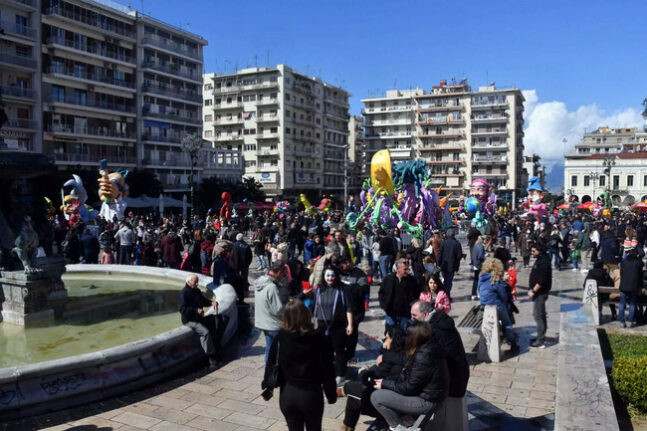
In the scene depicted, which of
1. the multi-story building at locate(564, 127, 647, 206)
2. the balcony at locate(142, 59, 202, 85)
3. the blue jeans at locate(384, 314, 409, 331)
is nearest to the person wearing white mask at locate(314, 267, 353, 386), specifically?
the blue jeans at locate(384, 314, 409, 331)

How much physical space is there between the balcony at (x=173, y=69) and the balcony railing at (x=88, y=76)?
2.74 metres

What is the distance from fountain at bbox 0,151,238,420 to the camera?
6066 millimetres

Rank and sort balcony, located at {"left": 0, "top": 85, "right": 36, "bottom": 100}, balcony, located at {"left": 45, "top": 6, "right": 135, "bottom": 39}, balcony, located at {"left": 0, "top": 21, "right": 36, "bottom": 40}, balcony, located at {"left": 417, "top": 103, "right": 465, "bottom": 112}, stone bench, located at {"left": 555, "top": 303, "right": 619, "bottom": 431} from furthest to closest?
balcony, located at {"left": 417, "top": 103, "right": 465, "bottom": 112}
balcony, located at {"left": 45, "top": 6, "right": 135, "bottom": 39}
balcony, located at {"left": 0, "top": 85, "right": 36, "bottom": 100}
balcony, located at {"left": 0, "top": 21, "right": 36, "bottom": 40}
stone bench, located at {"left": 555, "top": 303, "right": 619, "bottom": 431}

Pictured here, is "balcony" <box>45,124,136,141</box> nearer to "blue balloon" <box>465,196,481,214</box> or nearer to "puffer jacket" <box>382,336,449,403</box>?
"blue balloon" <box>465,196,481,214</box>

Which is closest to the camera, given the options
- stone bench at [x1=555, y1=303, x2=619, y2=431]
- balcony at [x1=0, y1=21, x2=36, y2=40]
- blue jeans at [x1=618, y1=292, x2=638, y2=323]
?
stone bench at [x1=555, y1=303, x2=619, y2=431]

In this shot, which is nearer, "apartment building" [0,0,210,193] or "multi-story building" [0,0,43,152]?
"multi-story building" [0,0,43,152]

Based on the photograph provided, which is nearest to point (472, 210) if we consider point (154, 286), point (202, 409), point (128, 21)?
point (154, 286)

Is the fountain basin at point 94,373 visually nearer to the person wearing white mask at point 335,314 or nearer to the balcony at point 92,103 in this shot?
the person wearing white mask at point 335,314

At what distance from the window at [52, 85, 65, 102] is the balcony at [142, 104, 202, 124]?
8.27 meters

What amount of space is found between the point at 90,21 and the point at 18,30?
701 centimetres

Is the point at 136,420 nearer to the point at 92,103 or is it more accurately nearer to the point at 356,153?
the point at 92,103

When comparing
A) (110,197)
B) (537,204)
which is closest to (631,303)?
(537,204)

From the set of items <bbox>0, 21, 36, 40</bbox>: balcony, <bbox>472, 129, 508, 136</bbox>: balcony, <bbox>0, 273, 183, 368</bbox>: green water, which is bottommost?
<bbox>0, 273, 183, 368</bbox>: green water

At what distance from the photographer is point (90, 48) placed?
45.5 metres
